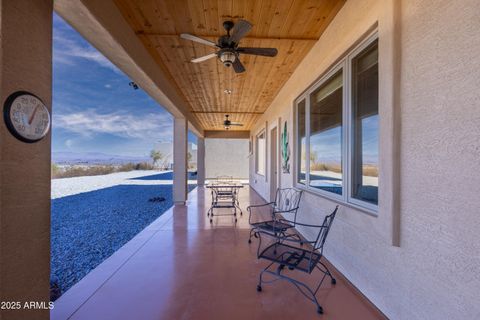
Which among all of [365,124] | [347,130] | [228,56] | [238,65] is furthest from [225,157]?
[365,124]

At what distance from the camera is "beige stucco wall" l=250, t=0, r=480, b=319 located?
1170 mm

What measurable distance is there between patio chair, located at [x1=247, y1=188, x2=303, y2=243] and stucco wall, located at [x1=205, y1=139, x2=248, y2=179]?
9.68 meters

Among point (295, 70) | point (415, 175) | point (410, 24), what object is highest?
point (295, 70)

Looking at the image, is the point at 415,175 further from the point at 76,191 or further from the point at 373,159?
the point at 76,191

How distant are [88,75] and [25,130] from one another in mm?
13204

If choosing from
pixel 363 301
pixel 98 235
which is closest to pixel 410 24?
pixel 363 301

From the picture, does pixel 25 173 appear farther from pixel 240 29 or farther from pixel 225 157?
pixel 225 157

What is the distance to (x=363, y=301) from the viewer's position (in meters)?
1.99

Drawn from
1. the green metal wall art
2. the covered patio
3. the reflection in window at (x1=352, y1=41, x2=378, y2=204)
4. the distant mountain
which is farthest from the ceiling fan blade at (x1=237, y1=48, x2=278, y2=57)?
the distant mountain

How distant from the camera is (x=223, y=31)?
2.77 meters

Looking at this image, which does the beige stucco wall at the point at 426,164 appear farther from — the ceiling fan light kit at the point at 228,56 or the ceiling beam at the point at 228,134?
the ceiling beam at the point at 228,134

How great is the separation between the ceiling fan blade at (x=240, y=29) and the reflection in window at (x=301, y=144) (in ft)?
6.01

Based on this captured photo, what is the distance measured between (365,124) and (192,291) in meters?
2.27

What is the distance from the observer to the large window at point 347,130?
2072 mm
